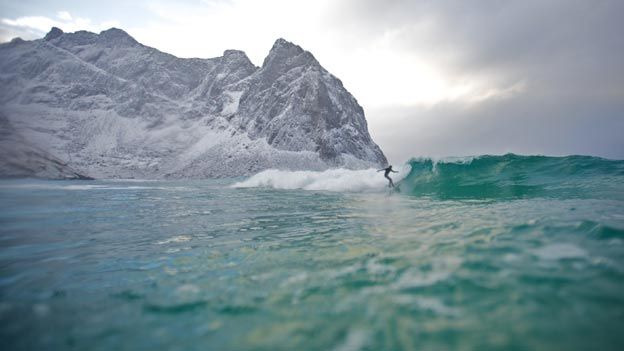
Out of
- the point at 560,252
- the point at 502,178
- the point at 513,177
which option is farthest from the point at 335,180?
the point at 560,252

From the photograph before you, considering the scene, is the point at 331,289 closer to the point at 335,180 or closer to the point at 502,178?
the point at 502,178

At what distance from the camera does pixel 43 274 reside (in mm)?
5309

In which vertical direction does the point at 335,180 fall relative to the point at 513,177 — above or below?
below

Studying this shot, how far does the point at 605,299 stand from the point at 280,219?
372 inches

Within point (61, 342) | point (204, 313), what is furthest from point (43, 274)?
point (204, 313)

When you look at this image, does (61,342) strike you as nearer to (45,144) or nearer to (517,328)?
(517,328)

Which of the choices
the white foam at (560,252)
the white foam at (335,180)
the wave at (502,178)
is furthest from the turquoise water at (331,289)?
the white foam at (335,180)

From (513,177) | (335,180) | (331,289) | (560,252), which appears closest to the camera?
(331,289)

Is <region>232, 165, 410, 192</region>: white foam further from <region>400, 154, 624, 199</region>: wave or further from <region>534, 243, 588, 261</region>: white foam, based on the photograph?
<region>534, 243, 588, 261</region>: white foam

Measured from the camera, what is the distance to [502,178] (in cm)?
2008

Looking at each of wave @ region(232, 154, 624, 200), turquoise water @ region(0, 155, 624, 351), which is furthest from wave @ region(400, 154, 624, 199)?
turquoise water @ region(0, 155, 624, 351)

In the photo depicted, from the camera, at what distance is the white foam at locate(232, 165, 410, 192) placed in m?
27.0

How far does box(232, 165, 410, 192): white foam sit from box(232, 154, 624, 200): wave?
0.10 metres

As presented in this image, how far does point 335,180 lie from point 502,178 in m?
15.4
